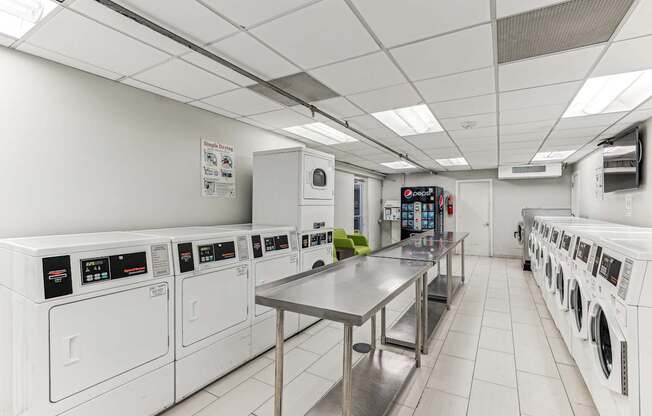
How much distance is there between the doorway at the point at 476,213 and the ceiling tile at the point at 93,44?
27.3ft

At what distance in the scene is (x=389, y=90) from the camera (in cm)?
288

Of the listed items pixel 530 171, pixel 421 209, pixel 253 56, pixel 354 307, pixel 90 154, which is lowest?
pixel 354 307

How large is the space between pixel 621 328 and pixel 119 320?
278 centimetres

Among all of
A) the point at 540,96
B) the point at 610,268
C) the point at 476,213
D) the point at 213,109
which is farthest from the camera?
the point at 476,213

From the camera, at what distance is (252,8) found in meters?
1.71

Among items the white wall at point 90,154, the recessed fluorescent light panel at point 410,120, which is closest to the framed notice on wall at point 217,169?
the white wall at point 90,154

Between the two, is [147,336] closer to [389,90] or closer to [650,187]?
[389,90]

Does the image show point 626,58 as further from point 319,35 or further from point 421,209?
point 421,209

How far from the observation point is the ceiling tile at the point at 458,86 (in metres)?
2.55

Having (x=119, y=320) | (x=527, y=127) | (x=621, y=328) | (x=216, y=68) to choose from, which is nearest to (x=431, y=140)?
(x=527, y=127)

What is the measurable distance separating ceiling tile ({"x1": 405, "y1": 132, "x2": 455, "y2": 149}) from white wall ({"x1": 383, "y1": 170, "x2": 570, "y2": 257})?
12.7 feet

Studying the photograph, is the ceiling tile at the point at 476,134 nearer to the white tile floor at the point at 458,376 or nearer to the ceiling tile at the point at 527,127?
the ceiling tile at the point at 527,127

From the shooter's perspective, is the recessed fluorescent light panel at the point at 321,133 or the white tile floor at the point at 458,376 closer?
the white tile floor at the point at 458,376

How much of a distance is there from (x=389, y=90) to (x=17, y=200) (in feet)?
10.1
